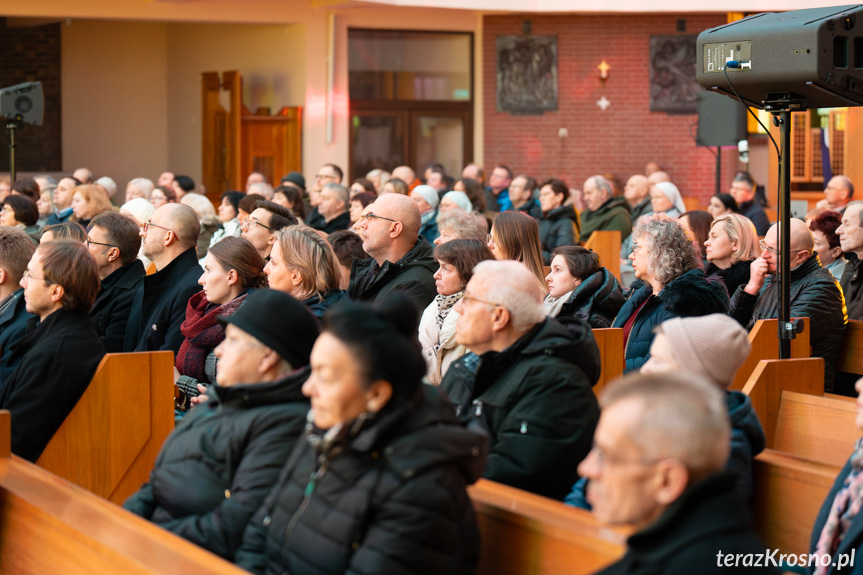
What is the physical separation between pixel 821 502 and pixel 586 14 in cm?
1265

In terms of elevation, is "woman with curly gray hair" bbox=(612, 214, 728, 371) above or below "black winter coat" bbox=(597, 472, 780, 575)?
above

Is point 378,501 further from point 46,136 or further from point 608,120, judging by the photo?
point 46,136

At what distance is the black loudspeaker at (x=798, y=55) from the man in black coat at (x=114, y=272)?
2.84m

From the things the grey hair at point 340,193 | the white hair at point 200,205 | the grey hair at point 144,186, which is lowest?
the white hair at point 200,205

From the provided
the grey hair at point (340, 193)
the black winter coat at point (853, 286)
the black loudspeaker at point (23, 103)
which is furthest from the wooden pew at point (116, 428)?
the black loudspeaker at point (23, 103)

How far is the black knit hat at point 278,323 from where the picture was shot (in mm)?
2807

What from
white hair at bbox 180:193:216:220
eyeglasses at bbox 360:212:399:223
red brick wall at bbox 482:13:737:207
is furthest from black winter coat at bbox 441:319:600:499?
red brick wall at bbox 482:13:737:207

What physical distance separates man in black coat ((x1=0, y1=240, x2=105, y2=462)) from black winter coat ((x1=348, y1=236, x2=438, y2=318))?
1.59 metres

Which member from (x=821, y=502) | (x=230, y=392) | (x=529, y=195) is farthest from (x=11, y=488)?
(x=529, y=195)

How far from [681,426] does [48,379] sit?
8.29 ft

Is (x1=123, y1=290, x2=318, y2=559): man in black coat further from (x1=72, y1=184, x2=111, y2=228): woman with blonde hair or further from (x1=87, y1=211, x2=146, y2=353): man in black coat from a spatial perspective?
(x1=72, y1=184, x2=111, y2=228): woman with blonde hair

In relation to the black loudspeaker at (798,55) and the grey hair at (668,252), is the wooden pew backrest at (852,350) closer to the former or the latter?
the grey hair at (668,252)

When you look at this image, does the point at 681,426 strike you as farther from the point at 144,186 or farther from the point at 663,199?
the point at 144,186

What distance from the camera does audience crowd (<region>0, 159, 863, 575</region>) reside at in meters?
1.94
